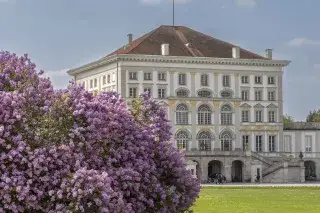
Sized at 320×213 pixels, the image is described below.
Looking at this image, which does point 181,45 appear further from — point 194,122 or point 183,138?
point 183,138

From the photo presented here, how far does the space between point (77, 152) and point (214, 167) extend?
70.8 meters

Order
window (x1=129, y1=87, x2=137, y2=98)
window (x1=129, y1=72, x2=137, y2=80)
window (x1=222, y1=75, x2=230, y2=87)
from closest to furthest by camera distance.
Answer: window (x1=129, y1=72, x2=137, y2=80)
window (x1=129, y1=87, x2=137, y2=98)
window (x1=222, y1=75, x2=230, y2=87)

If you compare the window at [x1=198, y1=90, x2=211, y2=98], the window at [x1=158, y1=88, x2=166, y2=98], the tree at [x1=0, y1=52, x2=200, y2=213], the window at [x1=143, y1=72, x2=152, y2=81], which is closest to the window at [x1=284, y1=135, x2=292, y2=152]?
the window at [x1=198, y1=90, x2=211, y2=98]

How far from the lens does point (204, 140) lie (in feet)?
290

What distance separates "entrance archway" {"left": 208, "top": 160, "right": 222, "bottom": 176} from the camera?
287 feet

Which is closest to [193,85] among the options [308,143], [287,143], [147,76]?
[147,76]

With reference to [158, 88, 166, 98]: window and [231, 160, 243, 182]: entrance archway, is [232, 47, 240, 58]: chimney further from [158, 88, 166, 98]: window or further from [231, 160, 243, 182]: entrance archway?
[231, 160, 243, 182]: entrance archway

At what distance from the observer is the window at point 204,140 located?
289 feet

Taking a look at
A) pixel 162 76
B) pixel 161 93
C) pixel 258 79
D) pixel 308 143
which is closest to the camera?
pixel 161 93

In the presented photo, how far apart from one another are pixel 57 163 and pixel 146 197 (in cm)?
262

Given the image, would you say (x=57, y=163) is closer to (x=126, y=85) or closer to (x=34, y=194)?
(x=34, y=194)

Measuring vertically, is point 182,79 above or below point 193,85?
above

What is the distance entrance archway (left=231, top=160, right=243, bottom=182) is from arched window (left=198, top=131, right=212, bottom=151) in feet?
10.1

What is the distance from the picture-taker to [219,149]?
88.0 m
